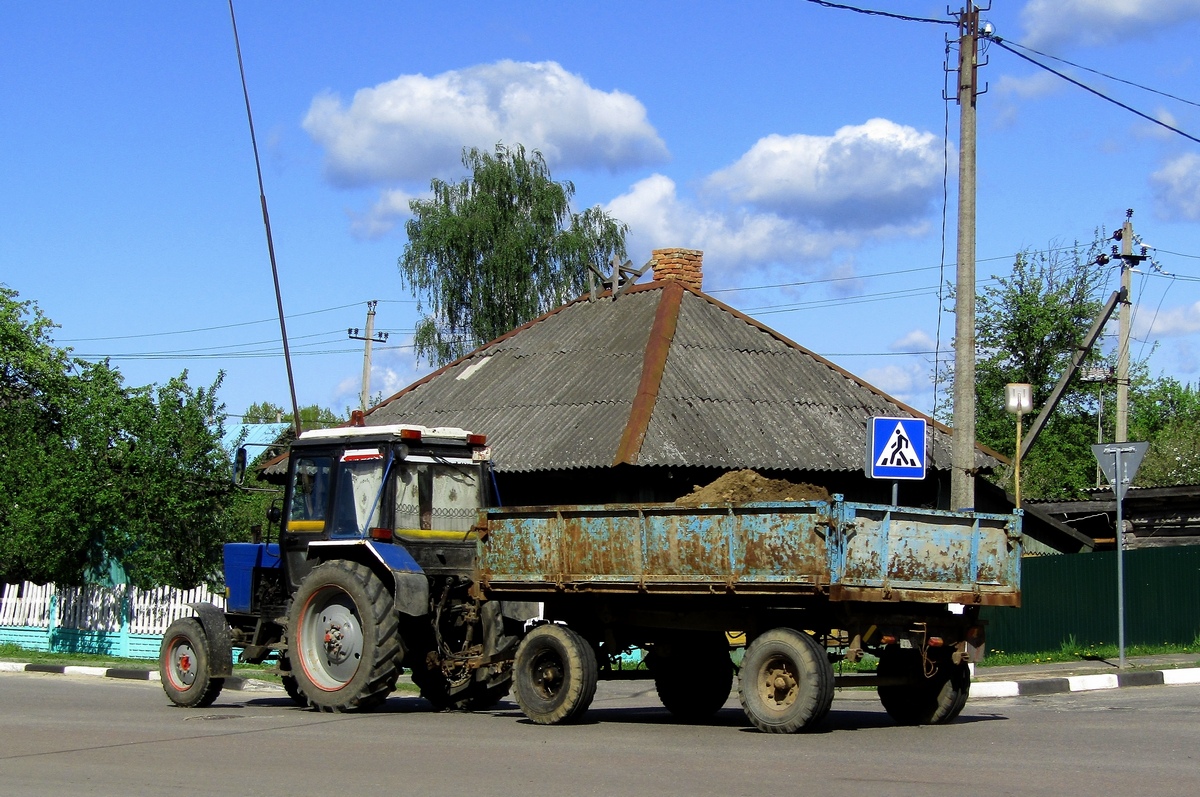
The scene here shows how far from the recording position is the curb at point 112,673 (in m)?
18.3

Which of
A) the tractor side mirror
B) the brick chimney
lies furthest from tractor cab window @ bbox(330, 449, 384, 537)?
the brick chimney

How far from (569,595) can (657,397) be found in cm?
983

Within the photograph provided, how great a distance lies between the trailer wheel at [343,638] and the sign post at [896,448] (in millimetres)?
5099

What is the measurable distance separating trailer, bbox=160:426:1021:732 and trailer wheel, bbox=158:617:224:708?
2 cm

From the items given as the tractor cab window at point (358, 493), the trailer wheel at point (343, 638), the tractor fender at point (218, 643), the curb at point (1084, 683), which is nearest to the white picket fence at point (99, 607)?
the tractor fender at point (218, 643)

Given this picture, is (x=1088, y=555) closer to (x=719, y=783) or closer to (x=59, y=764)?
(x=719, y=783)

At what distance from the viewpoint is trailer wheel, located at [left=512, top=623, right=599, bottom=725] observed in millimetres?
11594

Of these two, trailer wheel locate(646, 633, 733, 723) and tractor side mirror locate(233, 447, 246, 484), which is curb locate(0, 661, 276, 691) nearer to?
tractor side mirror locate(233, 447, 246, 484)

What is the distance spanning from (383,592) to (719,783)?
16.9 feet

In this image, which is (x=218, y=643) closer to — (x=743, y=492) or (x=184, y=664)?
(x=184, y=664)

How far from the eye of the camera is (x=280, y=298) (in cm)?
1858

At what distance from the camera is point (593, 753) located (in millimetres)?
9750

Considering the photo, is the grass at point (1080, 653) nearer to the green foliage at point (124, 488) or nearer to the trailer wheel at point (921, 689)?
the trailer wheel at point (921, 689)

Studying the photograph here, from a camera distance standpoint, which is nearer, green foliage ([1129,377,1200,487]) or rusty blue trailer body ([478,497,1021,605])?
rusty blue trailer body ([478,497,1021,605])
